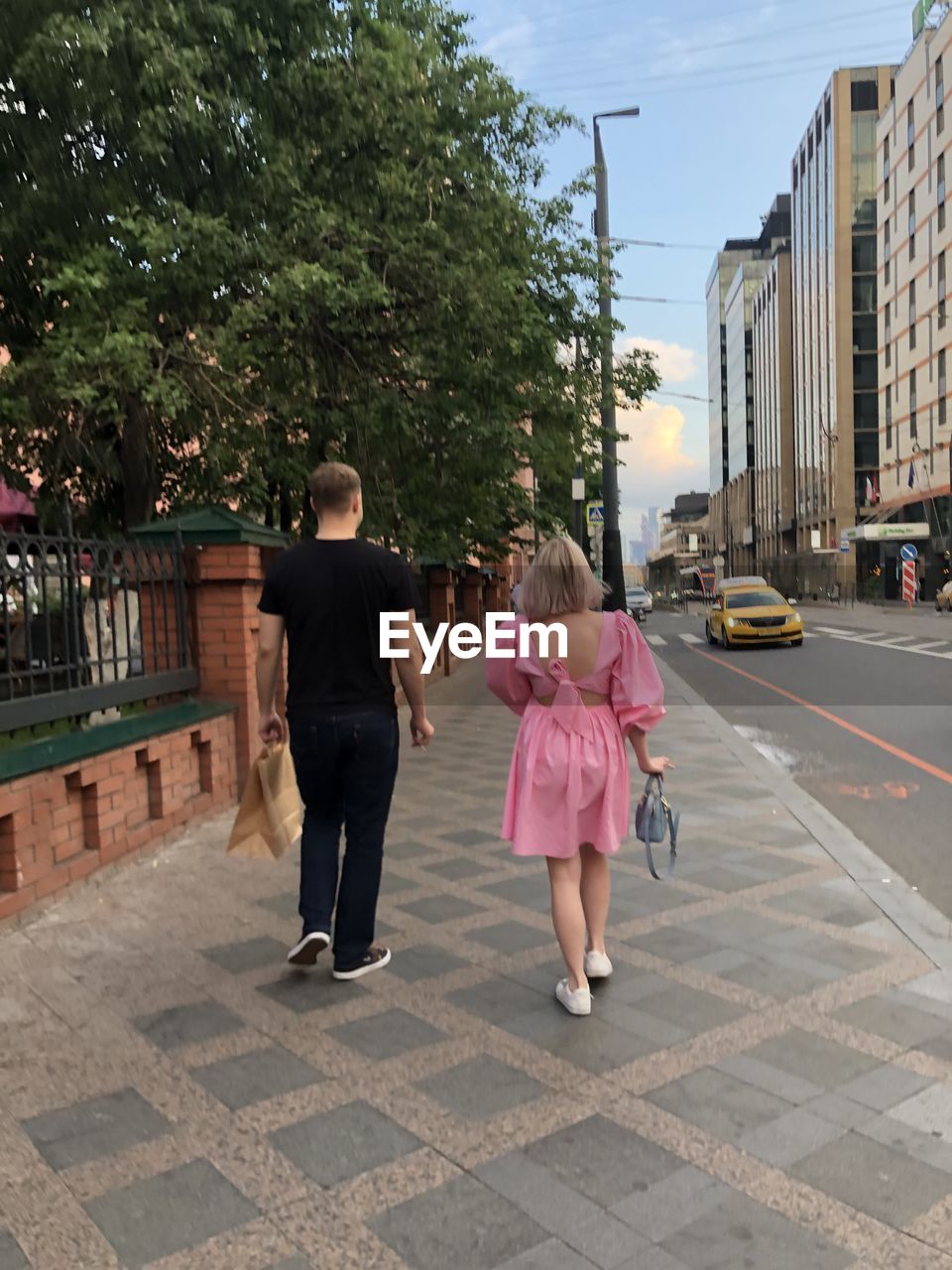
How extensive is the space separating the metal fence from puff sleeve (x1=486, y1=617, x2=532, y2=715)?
8.02 ft

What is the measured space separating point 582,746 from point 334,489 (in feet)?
4.31

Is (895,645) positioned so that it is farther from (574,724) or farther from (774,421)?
(774,421)

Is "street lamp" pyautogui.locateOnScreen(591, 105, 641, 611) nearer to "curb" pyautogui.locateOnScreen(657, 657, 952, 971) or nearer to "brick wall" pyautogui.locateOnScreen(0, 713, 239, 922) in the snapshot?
"curb" pyautogui.locateOnScreen(657, 657, 952, 971)

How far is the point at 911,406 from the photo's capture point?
63.6m

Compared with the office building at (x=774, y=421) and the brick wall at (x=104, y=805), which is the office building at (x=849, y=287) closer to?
the office building at (x=774, y=421)

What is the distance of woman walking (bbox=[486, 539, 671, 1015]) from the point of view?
3.81 metres

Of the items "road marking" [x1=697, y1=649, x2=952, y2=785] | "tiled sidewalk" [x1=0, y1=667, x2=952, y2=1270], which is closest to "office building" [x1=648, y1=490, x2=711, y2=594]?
"road marking" [x1=697, y1=649, x2=952, y2=785]

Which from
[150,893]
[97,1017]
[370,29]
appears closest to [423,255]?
[370,29]

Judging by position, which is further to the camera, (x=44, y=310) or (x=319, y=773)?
(x=44, y=310)

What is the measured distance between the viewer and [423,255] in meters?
9.34

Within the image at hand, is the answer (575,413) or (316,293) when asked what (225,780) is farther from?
(575,413)

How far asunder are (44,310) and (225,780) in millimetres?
4991

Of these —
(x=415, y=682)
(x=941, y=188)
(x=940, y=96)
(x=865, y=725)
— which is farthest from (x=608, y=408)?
(x=940, y=96)

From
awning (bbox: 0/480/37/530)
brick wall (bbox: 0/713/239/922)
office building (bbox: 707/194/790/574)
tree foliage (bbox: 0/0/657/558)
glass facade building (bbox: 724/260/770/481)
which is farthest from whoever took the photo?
glass facade building (bbox: 724/260/770/481)
